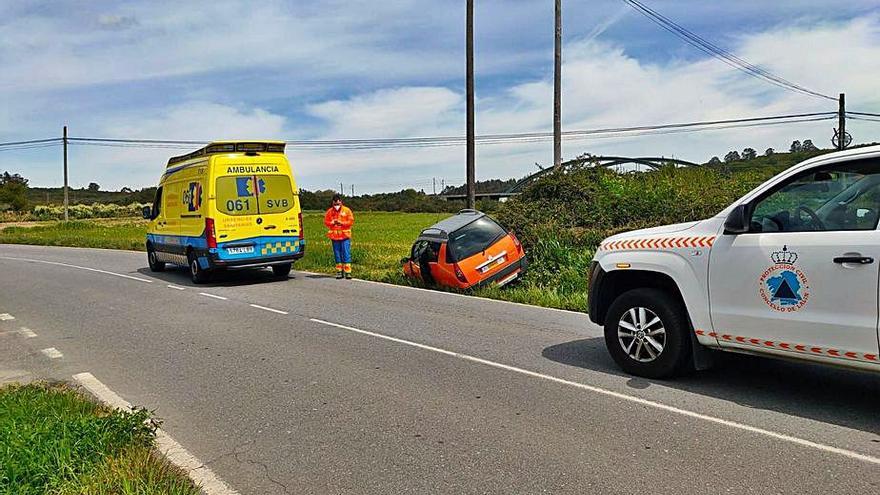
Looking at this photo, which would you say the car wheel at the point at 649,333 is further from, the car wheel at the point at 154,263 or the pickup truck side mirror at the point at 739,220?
the car wheel at the point at 154,263

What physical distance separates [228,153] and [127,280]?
13.2ft

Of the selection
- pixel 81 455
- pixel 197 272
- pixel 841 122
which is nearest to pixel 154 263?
pixel 197 272

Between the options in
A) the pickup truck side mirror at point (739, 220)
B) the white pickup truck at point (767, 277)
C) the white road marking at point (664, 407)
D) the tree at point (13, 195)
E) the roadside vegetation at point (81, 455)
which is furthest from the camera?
the tree at point (13, 195)

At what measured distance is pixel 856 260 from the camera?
5031mm

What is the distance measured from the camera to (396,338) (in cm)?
873

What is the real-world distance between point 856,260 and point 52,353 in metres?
8.10

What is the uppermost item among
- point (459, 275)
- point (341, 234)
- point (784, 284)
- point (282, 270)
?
point (341, 234)

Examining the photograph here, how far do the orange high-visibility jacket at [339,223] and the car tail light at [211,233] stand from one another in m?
2.38

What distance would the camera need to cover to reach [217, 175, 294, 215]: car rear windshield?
14.5 m

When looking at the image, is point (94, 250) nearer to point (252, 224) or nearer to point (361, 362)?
point (252, 224)

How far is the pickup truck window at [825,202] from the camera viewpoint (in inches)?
203

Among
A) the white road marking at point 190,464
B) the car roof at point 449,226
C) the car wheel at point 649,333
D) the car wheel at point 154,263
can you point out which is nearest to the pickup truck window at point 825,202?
the car wheel at point 649,333

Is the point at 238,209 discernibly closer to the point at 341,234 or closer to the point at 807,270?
the point at 341,234

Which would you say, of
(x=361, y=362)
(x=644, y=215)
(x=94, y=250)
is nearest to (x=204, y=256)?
(x=361, y=362)
